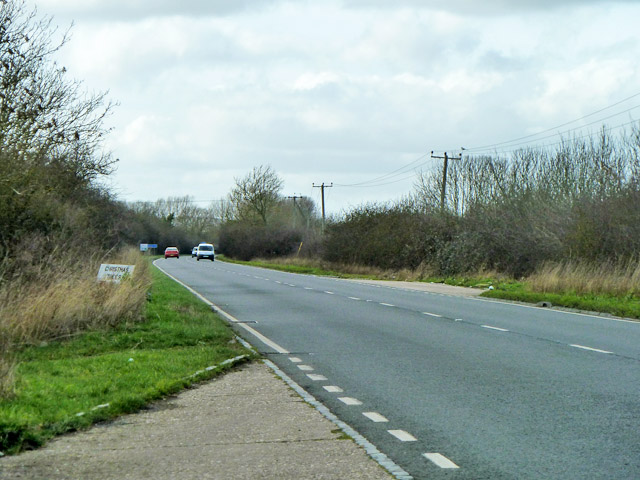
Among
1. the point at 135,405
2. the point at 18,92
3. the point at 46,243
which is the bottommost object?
the point at 135,405

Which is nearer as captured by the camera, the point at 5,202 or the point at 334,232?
the point at 5,202

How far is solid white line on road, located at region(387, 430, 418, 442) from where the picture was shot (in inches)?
292

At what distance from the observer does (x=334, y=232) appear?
209ft

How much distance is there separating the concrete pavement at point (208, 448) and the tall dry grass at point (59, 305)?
3.38 meters

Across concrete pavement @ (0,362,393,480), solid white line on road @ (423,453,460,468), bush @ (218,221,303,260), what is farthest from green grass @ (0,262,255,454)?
bush @ (218,221,303,260)

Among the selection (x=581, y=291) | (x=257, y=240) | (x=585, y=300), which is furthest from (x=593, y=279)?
(x=257, y=240)

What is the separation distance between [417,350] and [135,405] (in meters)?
6.37

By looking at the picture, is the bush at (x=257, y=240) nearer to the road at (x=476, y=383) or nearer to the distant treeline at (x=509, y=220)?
the distant treeline at (x=509, y=220)

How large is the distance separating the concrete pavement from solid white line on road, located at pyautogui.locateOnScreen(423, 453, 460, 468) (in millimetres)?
473

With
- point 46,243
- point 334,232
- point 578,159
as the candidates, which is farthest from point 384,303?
point 334,232

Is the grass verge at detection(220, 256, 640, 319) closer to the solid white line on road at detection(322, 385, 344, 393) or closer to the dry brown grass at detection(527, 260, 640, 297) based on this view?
the dry brown grass at detection(527, 260, 640, 297)

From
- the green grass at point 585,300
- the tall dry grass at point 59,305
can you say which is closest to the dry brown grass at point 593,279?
the green grass at point 585,300

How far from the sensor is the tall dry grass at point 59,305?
13.4 metres

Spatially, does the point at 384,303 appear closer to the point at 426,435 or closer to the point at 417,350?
the point at 417,350
